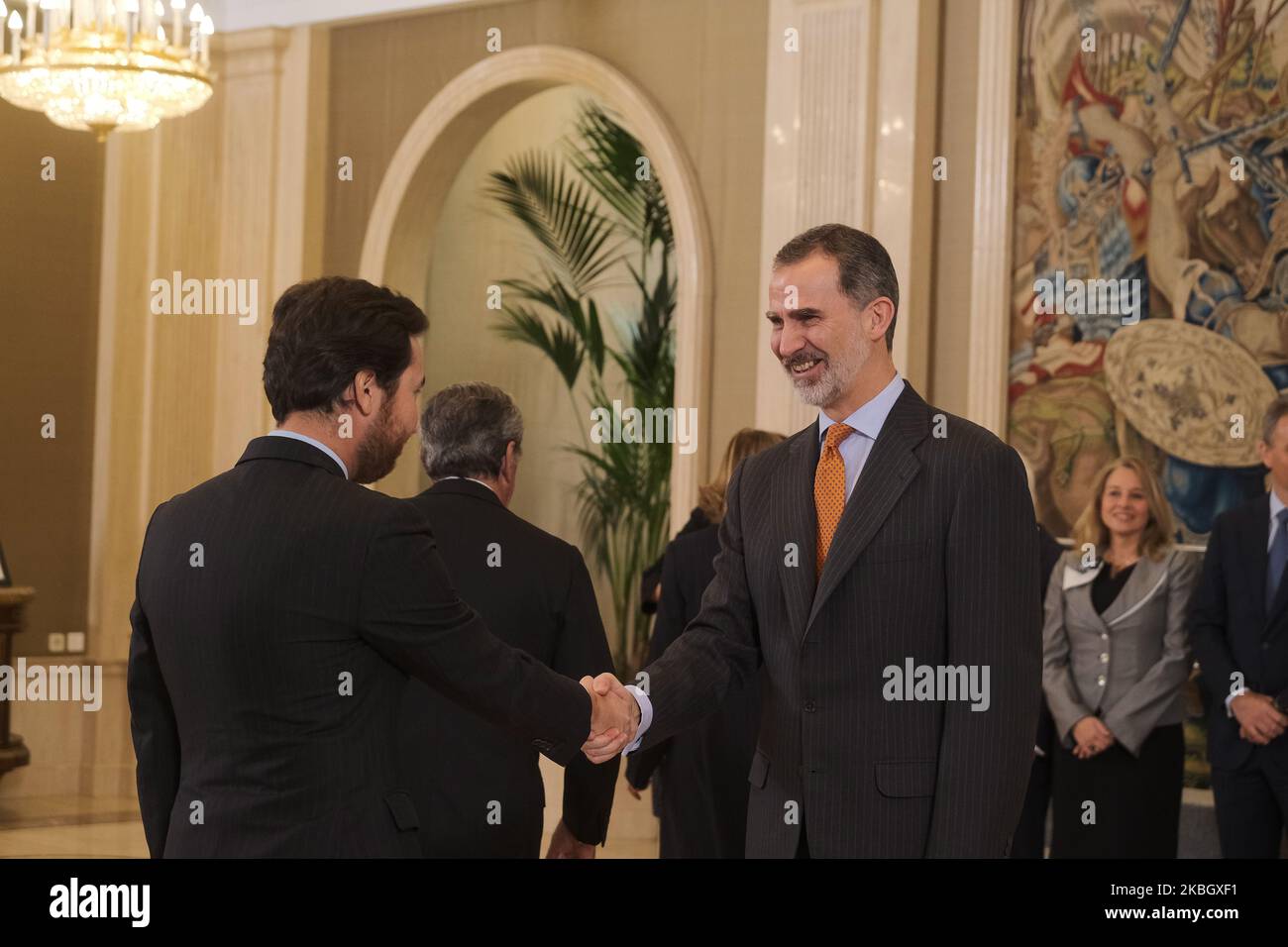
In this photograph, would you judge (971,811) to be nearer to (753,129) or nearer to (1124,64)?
(1124,64)

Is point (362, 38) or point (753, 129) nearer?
point (753, 129)

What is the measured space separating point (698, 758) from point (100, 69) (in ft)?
15.2

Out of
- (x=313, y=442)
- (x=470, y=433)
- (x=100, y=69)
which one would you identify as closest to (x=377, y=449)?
(x=313, y=442)

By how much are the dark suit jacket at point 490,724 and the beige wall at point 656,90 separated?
4434 millimetres

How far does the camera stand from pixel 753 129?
7977mm

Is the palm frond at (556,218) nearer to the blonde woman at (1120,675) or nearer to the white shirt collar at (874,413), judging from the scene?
the blonde woman at (1120,675)

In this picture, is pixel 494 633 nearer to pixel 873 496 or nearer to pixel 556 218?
pixel 873 496

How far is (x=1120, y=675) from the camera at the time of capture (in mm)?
5664

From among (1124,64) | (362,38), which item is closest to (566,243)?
(362,38)

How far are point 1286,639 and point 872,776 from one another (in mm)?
3140

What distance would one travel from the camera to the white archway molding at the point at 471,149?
809cm

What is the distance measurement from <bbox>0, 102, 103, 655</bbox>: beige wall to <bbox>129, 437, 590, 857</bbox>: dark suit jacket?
7.17 m

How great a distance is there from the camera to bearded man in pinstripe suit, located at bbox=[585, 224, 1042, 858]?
2.70 metres

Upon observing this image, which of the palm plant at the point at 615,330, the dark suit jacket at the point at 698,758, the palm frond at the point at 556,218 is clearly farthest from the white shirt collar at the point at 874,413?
the palm frond at the point at 556,218
